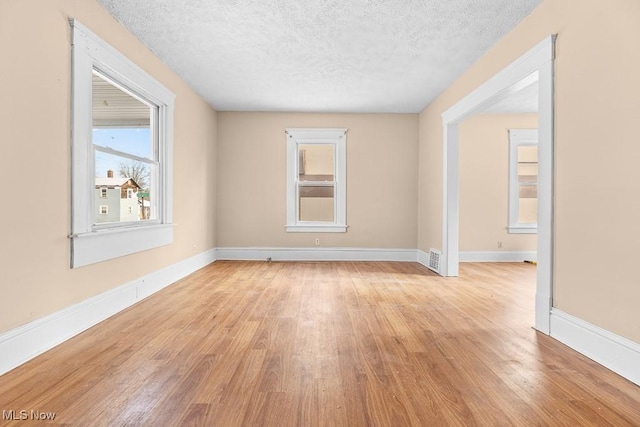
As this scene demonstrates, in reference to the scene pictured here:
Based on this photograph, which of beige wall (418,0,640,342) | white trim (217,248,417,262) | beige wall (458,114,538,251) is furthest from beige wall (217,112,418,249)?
beige wall (418,0,640,342)

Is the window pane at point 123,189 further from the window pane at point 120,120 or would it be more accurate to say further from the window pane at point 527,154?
the window pane at point 527,154

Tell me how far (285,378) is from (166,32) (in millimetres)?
3321

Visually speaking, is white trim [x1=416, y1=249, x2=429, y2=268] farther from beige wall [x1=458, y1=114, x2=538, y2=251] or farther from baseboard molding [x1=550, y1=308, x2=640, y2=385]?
baseboard molding [x1=550, y1=308, x2=640, y2=385]

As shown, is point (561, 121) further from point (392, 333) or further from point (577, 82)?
point (392, 333)

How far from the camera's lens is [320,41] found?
372 centimetres

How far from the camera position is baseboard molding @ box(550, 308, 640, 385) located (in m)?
2.02

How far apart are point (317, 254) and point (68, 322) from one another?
441 centimetres

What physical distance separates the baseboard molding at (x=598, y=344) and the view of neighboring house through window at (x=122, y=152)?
3.74m

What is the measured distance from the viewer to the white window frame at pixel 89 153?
2.72 metres

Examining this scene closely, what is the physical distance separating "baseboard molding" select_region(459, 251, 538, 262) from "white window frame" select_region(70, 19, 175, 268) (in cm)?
527

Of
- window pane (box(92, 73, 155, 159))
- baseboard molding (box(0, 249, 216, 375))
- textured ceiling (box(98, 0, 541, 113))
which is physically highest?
textured ceiling (box(98, 0, 541, 113))

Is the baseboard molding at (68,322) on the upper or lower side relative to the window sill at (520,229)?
lower

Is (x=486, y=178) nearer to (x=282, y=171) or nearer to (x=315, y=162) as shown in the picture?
(x=315, y=162)

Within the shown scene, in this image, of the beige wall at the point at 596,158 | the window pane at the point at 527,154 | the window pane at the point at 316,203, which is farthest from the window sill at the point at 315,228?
the beige wall at the point at 596,158
